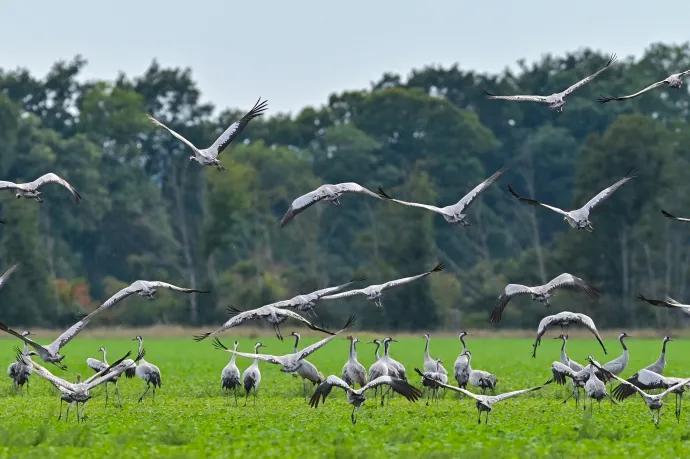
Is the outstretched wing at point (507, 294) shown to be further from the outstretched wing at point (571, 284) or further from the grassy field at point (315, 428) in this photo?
the grassy field at point (315, 428)

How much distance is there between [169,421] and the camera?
73.9ft

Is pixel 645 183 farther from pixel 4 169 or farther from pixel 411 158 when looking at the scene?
pixel 4 169

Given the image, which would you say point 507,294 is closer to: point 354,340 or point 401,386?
point 354,340

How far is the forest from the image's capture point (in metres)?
71.2

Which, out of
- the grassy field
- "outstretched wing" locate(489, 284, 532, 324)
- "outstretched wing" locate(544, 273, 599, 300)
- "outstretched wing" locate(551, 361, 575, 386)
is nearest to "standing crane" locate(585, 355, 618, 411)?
the grassy field

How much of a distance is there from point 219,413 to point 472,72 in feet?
263

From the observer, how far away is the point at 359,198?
8800 cm

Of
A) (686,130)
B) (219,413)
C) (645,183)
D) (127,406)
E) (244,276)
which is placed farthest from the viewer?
(686,130)

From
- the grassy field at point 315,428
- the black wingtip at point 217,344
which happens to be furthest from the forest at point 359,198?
the black wingtip at point 217,344

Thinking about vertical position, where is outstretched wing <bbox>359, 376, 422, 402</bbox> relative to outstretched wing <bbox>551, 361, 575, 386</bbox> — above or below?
below

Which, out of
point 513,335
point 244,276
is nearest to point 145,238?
point 244,276

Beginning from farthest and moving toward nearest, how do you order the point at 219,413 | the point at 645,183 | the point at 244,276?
the point at 244,276
the point at 645,183
the point at 219,413

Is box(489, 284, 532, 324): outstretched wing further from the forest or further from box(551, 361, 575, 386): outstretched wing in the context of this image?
the forest

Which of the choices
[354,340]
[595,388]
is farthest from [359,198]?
[595,388]
